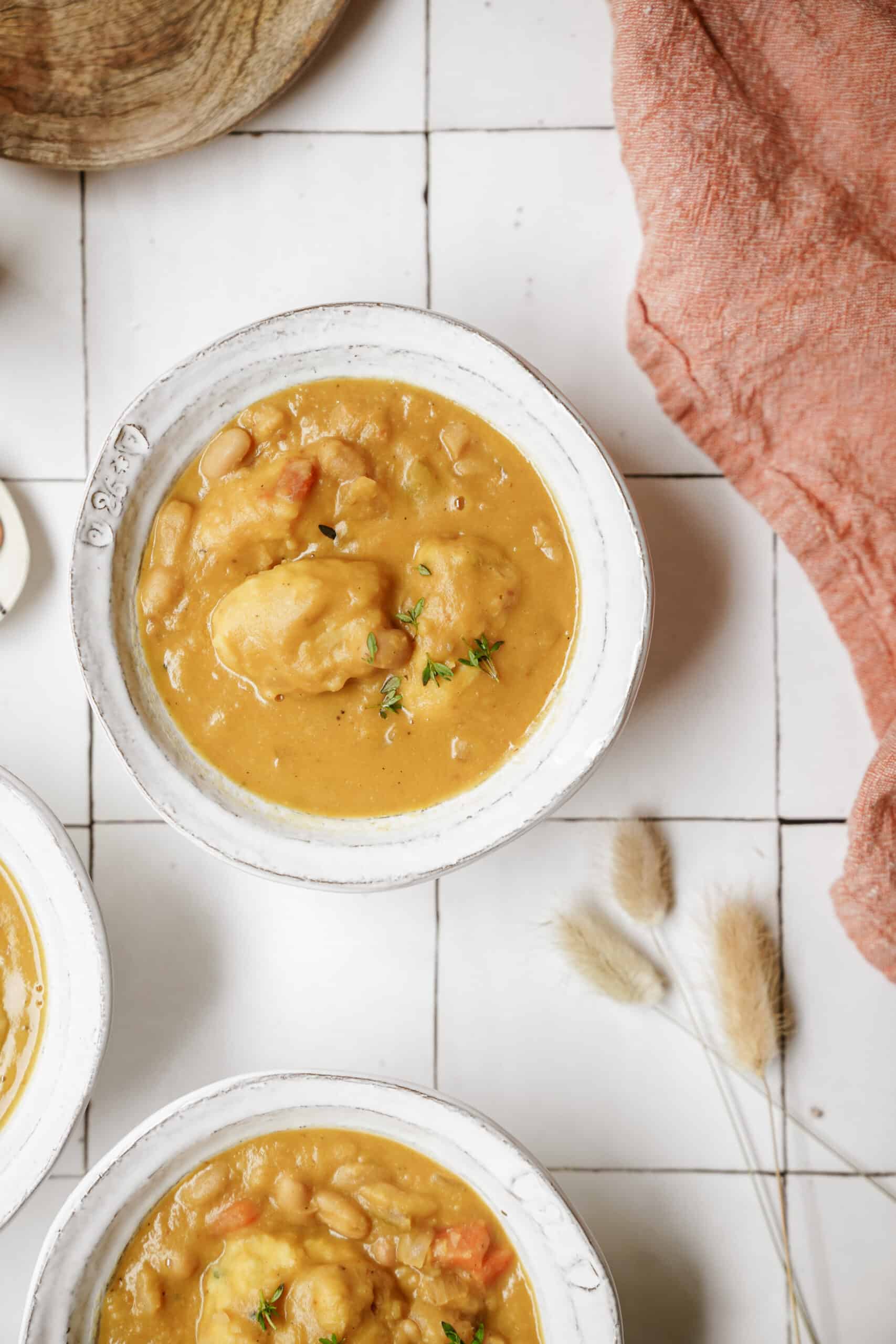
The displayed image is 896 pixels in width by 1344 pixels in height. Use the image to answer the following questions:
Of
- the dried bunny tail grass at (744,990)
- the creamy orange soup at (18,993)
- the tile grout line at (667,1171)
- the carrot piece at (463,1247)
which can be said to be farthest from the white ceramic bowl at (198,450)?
the tile grout line at (667,1171)

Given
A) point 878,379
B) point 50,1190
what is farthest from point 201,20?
point 50,1190

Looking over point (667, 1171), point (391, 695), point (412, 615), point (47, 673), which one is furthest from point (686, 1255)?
point (47, 673)

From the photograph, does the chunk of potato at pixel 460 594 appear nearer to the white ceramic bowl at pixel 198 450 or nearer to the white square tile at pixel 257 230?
the white ceramic bowl at pixel 198 450

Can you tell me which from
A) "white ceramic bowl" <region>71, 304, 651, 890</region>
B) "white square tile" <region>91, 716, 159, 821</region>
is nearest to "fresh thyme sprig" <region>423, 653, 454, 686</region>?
"white ceramic bowl" <region>71, 304, 651, 890</region>

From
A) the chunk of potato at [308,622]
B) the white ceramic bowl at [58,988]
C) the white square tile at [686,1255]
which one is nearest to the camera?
the chunk of potato at [308,622]

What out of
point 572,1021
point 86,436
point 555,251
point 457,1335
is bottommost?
point 457,1335

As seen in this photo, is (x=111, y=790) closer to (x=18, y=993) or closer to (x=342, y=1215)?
(x=18, y=993)
